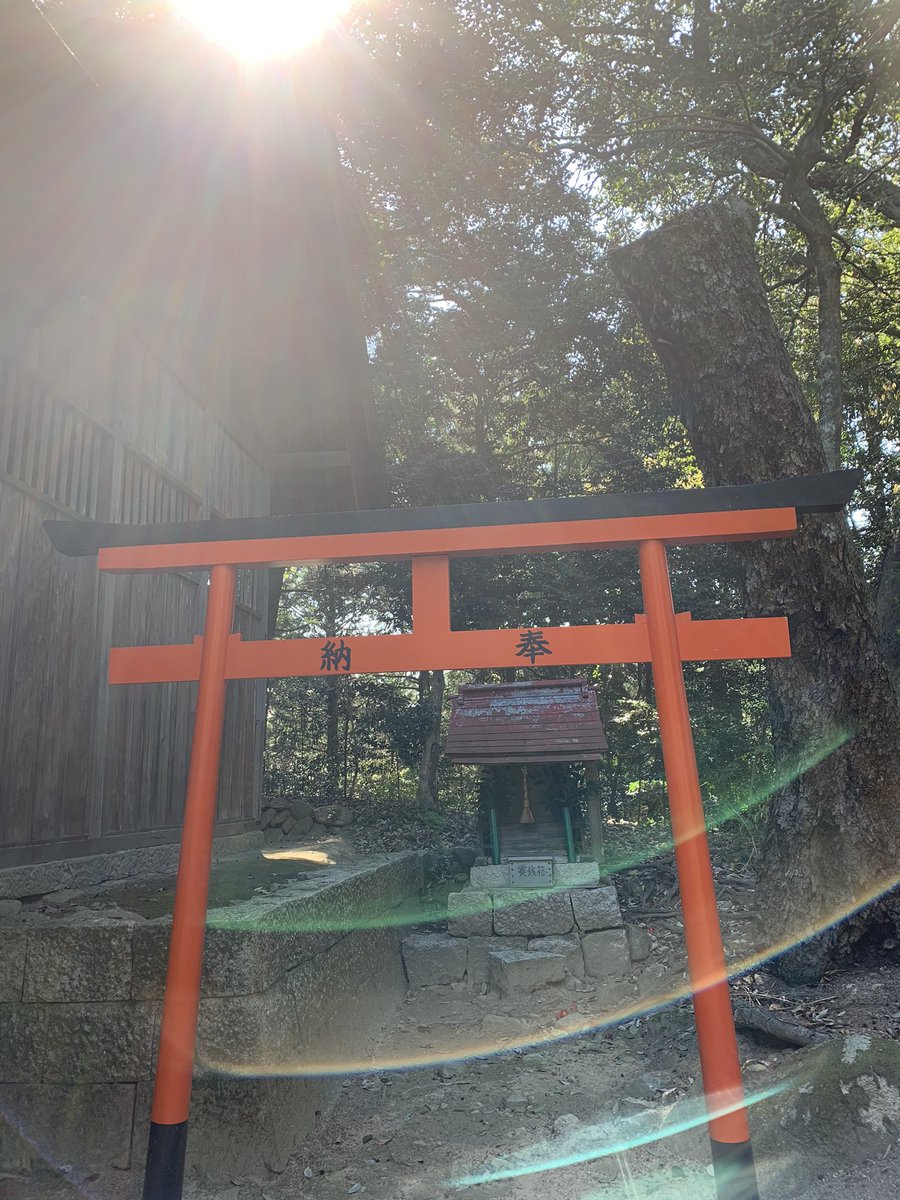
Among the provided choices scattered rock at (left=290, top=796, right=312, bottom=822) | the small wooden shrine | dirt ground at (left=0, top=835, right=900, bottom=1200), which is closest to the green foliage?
the small wooden shrine

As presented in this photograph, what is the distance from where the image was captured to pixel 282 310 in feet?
21.1

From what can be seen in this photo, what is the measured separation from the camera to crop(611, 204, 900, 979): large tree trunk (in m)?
4.13

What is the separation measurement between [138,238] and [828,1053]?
5171 millimetres

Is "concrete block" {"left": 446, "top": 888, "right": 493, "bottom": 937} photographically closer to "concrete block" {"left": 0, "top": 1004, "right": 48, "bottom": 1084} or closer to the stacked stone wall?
the stacked stone wall

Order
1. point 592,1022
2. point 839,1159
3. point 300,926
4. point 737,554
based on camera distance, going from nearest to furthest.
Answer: point 839,1159 < point 300,926 < point 737,554 < point 592,1022

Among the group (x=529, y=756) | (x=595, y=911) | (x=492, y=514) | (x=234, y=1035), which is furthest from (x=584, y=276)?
(x=234, y=1035)

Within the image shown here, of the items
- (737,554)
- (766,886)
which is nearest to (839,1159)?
(766,886)

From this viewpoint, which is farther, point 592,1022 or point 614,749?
point 614,749

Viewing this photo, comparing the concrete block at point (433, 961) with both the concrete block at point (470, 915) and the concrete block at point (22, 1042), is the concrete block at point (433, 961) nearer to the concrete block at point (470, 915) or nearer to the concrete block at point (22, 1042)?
the concrete block at point (470, 915)

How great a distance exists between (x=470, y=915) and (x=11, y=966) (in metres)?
4.07

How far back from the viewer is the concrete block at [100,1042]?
309cm

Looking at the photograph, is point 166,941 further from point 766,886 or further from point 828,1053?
point 766,886

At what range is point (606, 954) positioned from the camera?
628 cm

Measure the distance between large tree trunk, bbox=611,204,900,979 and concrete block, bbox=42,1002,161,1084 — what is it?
310 centimetres
